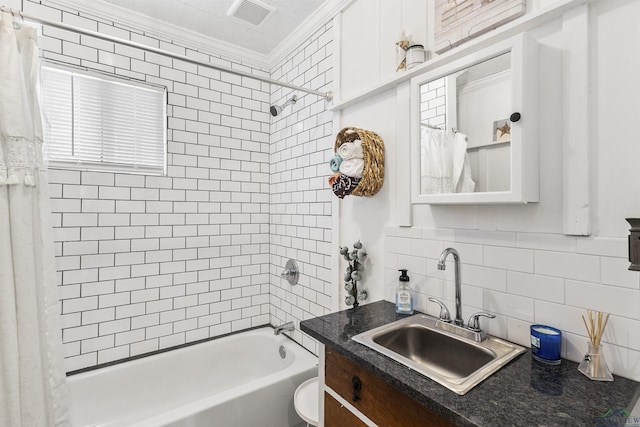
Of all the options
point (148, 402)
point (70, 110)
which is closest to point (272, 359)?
point (148, 402)

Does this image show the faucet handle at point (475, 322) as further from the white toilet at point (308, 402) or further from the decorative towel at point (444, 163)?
the white toilet at point (308, 402)

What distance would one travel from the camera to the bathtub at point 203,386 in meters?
1.62

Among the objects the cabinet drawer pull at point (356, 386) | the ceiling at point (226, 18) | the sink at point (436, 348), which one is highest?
the ceiling at point (226, 18)

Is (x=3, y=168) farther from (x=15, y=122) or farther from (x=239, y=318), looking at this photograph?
(x=239, y=318)

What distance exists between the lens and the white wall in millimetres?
903

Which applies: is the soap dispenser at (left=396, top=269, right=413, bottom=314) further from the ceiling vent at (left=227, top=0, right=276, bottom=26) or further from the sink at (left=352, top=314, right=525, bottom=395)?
the ceiling vent at (left=227, top=0, right=276, bottom=26)

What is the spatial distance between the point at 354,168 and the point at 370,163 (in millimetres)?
83

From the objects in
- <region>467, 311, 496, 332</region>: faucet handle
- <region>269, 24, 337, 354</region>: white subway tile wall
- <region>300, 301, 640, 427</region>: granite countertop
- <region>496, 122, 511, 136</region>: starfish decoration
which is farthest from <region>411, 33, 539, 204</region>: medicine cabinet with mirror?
<region>269, 24, 337, 354</region>: white subway tile wall

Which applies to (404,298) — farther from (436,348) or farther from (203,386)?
(203,386)

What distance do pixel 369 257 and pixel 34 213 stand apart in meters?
1.49

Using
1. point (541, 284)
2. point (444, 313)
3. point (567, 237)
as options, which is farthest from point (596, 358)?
point (444, 313)

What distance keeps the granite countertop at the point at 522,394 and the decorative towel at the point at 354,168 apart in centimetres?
81

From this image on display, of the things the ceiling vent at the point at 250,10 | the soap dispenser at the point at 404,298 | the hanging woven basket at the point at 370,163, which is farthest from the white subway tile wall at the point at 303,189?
the soap dispenser at the point at 404,298

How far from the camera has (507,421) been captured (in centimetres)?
73
